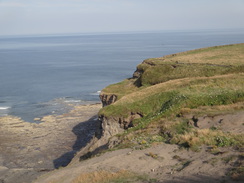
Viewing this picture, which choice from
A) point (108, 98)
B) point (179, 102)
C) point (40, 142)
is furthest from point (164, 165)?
point (40, 142)

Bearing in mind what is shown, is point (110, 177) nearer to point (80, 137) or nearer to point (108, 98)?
point (108, 98)

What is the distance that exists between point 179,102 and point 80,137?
23.6m

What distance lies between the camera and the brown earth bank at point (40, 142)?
35.1 meters

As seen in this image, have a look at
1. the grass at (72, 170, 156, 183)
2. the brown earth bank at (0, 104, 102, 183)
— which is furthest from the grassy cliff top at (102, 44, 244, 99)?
the grass at (72, 170, 156, 183)

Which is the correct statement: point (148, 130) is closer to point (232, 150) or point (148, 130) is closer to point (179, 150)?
point (179, 150)

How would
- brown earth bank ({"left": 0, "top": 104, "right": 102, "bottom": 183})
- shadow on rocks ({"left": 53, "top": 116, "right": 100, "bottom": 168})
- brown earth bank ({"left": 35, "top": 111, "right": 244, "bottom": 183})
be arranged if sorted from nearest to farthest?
1. brown earth bank ({"left": 35, "top": 111, "right": 244, "bottom": 183})
2. brown earth bank ({"left": 0, "top": 104, "right": 102, "bottom": 183})
3. shadow on rocks ({"left": 53, "top": 116, "right": 100, "bottom": 168})

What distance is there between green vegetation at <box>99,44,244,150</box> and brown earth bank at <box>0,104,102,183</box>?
287 inches

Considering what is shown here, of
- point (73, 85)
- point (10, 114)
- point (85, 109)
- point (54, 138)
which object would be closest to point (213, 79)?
point (54, 138)

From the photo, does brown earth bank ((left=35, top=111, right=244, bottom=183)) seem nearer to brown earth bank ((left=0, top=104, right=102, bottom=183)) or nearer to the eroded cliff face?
brown earth bank ((left=0, top=104, right=102, bottom=183))

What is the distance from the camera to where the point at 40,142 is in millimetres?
45219

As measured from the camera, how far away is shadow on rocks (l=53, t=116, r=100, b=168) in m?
38.3

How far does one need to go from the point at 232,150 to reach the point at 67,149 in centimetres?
2922

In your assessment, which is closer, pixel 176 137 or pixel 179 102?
pixel 176 137

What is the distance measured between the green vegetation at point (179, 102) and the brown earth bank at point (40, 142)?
729 centimetres
